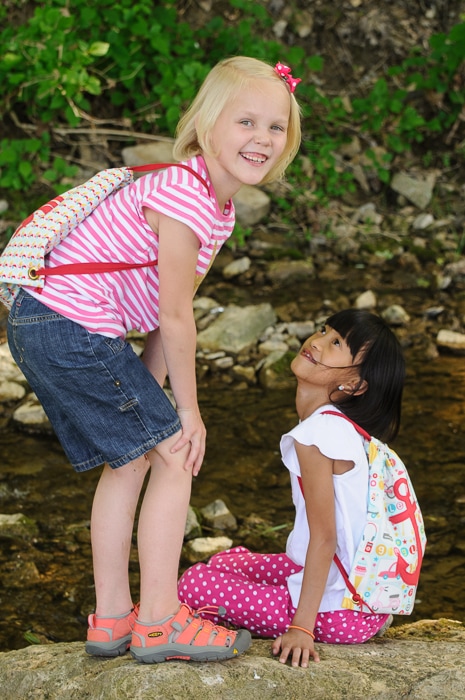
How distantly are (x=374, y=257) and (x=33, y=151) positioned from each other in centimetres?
231

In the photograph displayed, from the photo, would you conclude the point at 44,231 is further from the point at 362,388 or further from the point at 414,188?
the point at 414,188

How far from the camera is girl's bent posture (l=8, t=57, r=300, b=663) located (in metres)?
1.93

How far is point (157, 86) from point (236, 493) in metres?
3.16

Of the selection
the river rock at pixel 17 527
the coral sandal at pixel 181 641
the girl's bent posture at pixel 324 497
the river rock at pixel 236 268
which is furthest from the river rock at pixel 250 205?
the coral sandal at pixel 181 641

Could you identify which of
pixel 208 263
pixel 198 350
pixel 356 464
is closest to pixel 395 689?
pixel 356 464

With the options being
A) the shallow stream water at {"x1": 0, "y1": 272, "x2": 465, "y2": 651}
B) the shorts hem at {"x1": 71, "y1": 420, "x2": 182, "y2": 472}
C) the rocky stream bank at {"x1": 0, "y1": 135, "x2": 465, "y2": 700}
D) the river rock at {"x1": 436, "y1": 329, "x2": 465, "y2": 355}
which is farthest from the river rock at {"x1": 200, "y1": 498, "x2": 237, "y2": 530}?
the river rock at {"x1": 436, "y1": 329, "x2": 465, "y2": 355}

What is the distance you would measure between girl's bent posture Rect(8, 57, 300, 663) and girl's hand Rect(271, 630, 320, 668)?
9 cm

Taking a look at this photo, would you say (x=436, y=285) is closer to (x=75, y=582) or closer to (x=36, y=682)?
(x=75, y=582)

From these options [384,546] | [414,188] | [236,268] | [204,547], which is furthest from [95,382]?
[414,188]

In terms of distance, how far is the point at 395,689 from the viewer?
1.93m

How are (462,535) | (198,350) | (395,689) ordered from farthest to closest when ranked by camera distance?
(198,350)
(462,535)
(395,689)

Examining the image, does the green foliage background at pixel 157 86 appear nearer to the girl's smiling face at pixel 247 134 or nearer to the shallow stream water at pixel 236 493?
the shallow stream water at pixel 236 493

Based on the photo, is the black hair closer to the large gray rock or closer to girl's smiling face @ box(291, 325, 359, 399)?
girl's smiling face @ box(291, 325, 359, 399)

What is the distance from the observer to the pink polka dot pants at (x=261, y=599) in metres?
2.22
